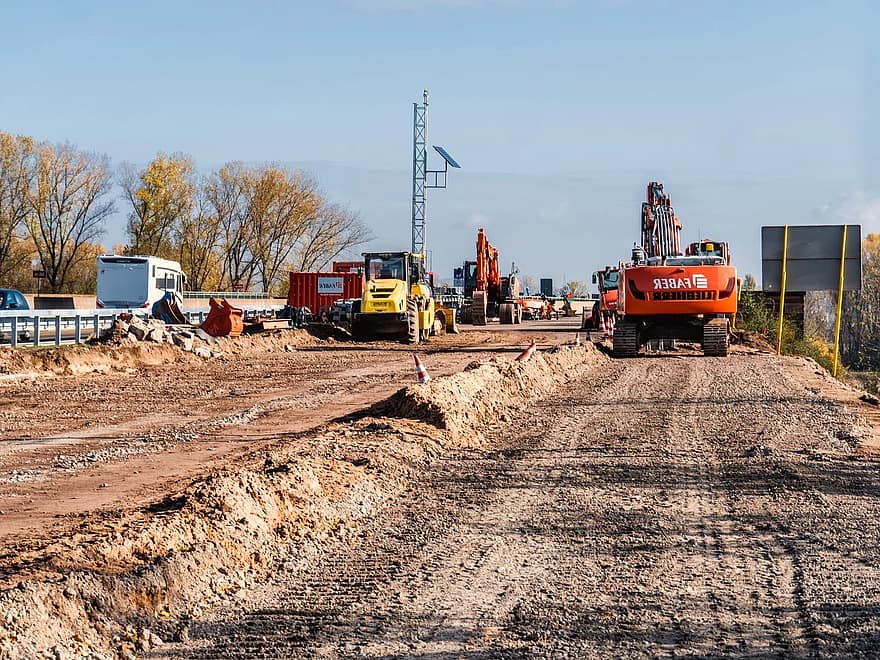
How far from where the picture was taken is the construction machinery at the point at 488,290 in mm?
54469

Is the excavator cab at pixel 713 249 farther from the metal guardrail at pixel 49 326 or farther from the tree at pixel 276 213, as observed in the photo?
the tree at pixel 276 213

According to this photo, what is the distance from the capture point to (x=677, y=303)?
25.8 m

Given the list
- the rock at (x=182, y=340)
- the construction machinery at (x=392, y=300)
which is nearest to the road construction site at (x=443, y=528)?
the rock at (x=182, y=340)

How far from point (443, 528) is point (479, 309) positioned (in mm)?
46569

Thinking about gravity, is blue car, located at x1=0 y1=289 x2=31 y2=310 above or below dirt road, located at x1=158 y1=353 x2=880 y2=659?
above

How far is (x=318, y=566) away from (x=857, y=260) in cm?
2401

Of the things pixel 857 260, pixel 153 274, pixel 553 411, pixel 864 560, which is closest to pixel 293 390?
pixel 553 411

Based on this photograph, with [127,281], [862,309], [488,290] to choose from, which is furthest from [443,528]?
[862,309]

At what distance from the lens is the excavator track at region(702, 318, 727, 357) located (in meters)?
26.0

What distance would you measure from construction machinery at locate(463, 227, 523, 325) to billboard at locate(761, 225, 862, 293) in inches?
1067

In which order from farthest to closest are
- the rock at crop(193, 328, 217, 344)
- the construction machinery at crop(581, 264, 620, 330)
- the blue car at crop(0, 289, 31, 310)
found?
the construction machinery at crop(581, 264, 620, 330) < the blue car at crop(0, 289, 31, 310) < the rock at crop(193, 328, 217, 344)

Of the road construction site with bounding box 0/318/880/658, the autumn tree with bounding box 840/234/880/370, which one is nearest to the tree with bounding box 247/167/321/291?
the autumn tree with bounding box 840/234/880/370

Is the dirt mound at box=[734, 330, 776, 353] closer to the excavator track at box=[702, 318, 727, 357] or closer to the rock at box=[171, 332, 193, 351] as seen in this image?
the excavator track at box=[702, 318, 727, 357]

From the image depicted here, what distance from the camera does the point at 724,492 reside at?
29.5 ft
